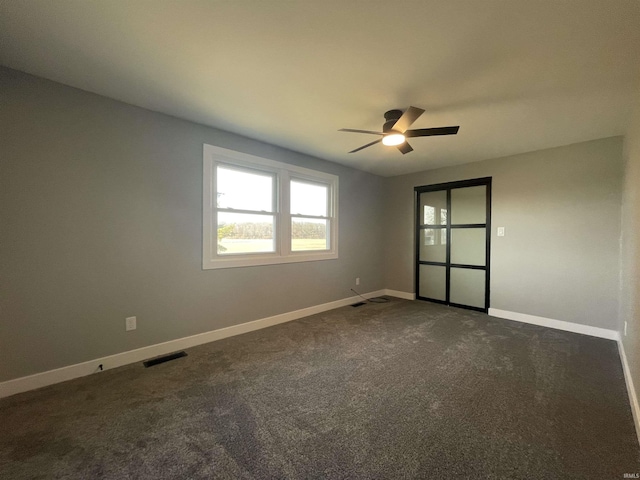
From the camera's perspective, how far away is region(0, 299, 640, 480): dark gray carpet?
55.8 inches

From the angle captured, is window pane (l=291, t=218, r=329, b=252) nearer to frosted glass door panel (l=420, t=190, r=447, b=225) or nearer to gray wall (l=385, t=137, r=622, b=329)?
frosted glass door panel (l=420, t=190, r=447, b=225)

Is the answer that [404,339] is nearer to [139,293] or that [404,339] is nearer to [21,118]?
[139,293]

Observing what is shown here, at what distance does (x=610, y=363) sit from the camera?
259cm

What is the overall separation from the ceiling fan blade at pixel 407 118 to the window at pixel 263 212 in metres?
1.83

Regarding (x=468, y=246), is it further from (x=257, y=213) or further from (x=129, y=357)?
(x=129, y=357)

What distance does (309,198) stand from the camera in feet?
14.1

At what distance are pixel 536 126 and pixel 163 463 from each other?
14.9ft

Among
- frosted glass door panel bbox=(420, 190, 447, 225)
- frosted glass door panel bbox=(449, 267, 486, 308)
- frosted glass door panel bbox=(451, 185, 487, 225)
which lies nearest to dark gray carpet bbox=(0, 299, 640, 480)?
frosted glass door panel bbox=(449, 267, 486, 308)

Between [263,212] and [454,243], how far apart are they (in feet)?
11.4

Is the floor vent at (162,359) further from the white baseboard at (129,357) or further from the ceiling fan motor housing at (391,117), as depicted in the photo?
the ceiling fan motor housing at (391,117)

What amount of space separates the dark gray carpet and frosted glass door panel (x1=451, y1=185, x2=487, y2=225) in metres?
2.22

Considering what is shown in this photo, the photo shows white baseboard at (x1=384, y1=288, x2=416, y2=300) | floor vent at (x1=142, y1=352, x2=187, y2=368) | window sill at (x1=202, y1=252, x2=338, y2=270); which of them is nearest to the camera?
floor vent at (x1=142, y1=352, x2=187, y2=368)

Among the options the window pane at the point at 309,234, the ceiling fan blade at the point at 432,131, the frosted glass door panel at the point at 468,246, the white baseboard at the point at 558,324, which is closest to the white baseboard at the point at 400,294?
the frosted glass door panel at the point at 468,246

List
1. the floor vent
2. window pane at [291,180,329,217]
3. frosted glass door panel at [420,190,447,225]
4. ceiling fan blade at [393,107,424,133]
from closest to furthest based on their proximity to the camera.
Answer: ceiling fan blade at [393,107,424,133] → the floor vent → window pane at [291,180,329,217] → frosted glass door panel at [420,190,447,225]
